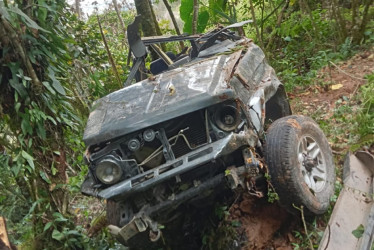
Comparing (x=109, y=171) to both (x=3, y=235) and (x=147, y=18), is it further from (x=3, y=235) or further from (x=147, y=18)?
(x=147, y=18)

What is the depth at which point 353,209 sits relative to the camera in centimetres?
Result: 330

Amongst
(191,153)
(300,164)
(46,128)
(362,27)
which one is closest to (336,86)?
(362,27)

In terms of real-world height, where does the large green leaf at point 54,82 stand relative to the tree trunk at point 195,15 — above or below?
above

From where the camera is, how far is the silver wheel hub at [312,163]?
3.47 meters

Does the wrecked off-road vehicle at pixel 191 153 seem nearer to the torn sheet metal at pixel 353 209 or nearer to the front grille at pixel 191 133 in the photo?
the front grille at pixel 191 133

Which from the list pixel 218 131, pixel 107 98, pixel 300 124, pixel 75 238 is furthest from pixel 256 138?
pixel 75 238

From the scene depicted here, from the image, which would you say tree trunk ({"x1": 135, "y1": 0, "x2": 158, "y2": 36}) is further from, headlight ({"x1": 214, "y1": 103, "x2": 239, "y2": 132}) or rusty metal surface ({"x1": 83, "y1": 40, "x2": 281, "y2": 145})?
headlight ({"x1": 214, "y1": 103, "x2": 239, "y2": 132})

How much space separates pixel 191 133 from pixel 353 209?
1.49 metres

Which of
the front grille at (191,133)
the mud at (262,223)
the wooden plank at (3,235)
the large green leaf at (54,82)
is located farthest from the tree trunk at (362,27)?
the wooden plank at (3,235)

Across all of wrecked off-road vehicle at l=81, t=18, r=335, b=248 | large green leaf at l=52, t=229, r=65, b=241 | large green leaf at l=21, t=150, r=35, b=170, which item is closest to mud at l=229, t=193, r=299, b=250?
wrecked off-road vehicle at l=81, t=18, r=335, b=248

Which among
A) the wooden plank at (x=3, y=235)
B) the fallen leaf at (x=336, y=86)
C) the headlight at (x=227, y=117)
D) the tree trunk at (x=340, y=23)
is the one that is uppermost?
the wooden plank at (x=3, y=235)

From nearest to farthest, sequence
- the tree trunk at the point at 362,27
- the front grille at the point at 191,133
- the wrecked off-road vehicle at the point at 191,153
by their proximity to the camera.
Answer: the wrecked off-road vehicle at the point at 191,153
the front grille at the point at 191,133
the tree trunk at the point at 362,27

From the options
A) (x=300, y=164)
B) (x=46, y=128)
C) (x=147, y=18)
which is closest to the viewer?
(x=300, y=164)

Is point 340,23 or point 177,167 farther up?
point 177,167
